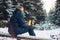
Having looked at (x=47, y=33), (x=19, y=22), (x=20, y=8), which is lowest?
(x=47, y=33)

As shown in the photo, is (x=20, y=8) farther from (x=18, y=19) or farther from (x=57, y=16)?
(x=57, y=16)

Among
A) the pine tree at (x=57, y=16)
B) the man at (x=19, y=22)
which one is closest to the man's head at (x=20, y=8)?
the man at (x=19, y=22)

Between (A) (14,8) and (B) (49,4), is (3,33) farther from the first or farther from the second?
(B) (49,4)

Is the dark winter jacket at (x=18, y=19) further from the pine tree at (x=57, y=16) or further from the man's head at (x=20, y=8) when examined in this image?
the pine tree at (x=57, y=16)

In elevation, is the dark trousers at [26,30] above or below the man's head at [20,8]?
below

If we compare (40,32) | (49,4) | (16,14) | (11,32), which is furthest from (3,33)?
(49,4)

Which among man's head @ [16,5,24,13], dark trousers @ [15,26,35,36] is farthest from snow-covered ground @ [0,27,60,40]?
man's head @ [16,5,24,13]

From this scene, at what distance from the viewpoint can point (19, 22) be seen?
9.07 feet

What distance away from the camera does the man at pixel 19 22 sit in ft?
9.06

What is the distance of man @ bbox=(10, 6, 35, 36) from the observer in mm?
2762

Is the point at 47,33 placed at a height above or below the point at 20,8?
below

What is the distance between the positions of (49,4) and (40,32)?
365 millimetres

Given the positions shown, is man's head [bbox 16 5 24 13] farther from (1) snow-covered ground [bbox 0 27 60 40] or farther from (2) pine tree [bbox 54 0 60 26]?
(2) pine tree [bbox 54 0 60 26]

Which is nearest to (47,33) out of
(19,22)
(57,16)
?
(57,16)
